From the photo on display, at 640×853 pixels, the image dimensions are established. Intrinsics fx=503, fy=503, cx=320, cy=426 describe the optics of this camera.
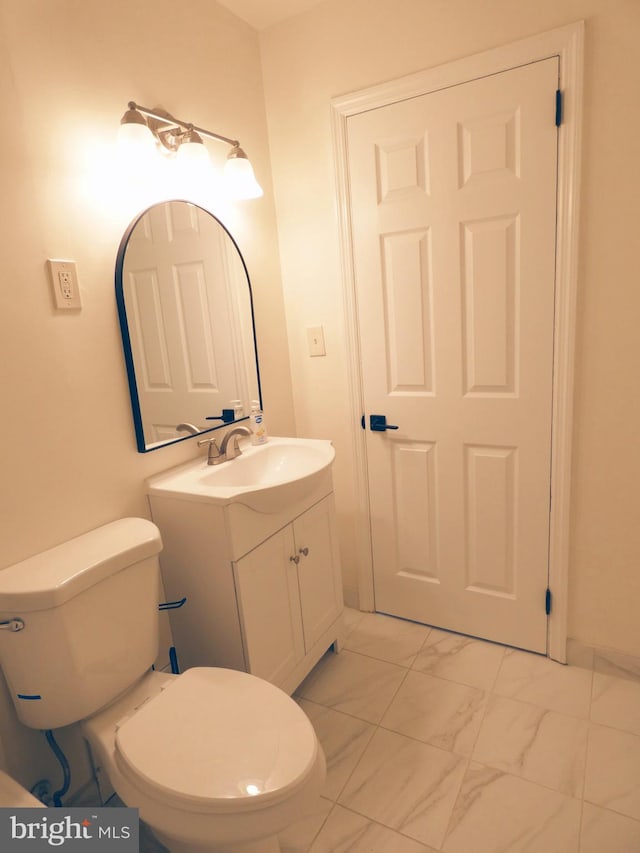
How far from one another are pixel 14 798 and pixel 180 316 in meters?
1.32

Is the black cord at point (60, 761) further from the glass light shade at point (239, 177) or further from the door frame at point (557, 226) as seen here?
the glass light shade at point (239, 177)

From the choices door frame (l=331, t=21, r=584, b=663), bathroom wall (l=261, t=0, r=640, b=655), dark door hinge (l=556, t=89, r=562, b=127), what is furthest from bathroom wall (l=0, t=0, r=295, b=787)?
dark door hinge (l=556, t=89, r=562, b=127)

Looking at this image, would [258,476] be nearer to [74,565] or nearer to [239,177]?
[74,565]

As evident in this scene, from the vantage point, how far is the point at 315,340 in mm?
2168

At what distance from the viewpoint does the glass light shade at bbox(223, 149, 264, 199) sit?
1689 millimetres

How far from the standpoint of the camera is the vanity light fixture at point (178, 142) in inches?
53.9

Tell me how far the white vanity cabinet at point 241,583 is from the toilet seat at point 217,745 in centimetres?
23

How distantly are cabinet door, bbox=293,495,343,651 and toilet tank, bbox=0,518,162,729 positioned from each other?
57cm

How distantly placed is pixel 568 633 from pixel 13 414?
1.99 m

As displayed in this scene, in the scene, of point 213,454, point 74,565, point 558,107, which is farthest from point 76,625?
point 558,107

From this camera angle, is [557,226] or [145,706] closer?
[145,706]

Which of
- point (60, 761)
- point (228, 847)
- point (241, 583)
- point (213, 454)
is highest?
point (213, 454)

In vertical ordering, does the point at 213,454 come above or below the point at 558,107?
below

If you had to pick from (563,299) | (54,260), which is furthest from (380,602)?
(54,260)
